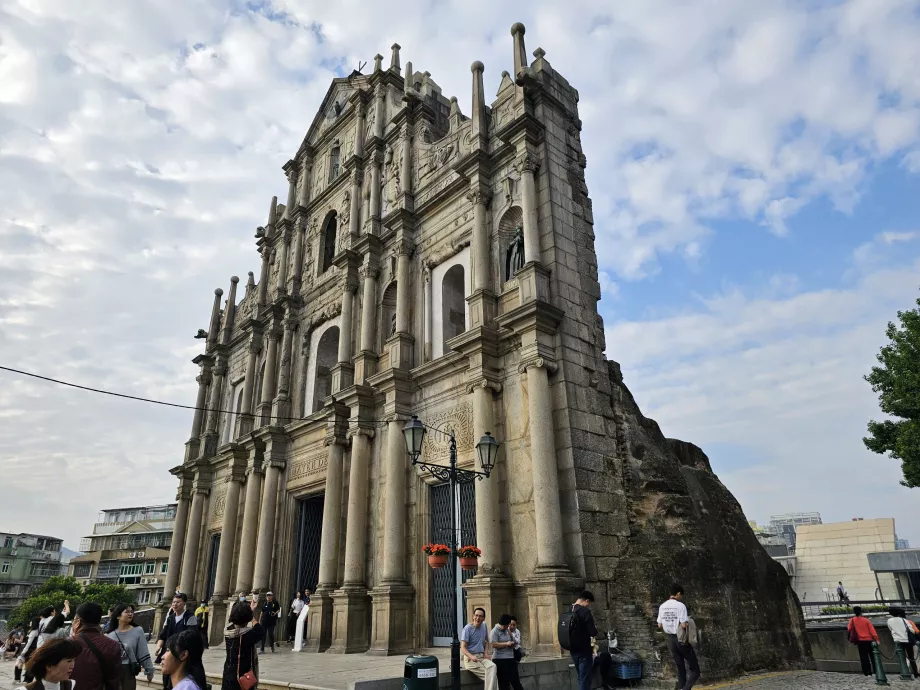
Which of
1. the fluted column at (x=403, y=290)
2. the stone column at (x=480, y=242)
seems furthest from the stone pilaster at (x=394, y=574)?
the stone column at (x=480, y=242)

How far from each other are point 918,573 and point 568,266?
35374mm

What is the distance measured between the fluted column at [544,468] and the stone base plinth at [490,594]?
3.09ft

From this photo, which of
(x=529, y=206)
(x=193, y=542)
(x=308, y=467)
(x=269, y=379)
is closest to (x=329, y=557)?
(x=308, y=467)

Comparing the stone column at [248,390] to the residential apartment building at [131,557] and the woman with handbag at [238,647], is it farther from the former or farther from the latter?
the residential apartment building at [131,557]

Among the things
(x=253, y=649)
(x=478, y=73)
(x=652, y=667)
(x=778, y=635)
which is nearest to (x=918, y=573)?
(x=778, y=635)

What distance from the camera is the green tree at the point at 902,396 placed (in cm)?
1656

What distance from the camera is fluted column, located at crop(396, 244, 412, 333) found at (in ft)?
52.9

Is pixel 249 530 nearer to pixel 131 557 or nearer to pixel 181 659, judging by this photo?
pixel 181 659

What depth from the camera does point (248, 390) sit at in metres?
22.9

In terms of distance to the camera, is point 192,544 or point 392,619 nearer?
point 392,619

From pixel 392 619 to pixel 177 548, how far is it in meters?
14.2

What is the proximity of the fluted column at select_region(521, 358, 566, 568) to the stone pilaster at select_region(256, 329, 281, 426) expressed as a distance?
11.1 m

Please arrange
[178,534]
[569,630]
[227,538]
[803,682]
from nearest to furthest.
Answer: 1. [569,630]
2. [803,682]
3. [227,538]
4. [178,534]

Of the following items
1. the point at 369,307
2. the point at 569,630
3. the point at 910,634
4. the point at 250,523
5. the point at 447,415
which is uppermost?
the point at 369,307
